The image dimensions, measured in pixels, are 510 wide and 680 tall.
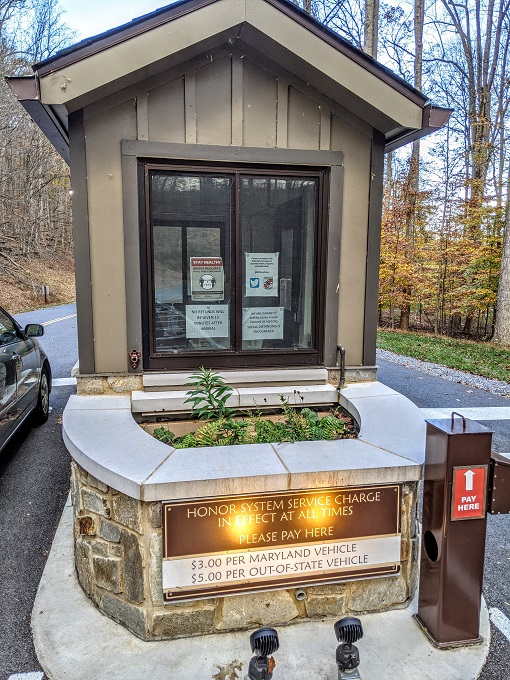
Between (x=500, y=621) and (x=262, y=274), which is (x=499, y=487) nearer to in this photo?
(x=500, y=621)

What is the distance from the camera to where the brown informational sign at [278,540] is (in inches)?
90.7

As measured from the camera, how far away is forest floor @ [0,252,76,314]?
60.0 feet

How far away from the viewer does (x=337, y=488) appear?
2.44 metres

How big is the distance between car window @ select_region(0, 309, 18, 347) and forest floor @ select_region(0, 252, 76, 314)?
12.7 meters

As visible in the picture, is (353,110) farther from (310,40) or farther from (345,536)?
(345,536)

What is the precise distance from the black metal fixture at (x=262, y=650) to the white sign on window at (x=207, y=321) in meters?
2.48

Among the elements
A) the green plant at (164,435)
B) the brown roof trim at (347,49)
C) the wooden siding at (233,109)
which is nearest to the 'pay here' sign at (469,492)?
the green plant at (164,435)

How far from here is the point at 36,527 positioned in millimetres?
3537

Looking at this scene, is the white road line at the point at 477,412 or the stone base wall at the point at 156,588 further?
the white road line at the point at 477,412

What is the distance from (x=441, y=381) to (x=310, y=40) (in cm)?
615

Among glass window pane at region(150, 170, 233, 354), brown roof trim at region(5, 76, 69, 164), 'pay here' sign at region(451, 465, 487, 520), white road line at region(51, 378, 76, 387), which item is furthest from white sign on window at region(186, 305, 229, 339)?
white road line at region(51, 378, 76, 387)

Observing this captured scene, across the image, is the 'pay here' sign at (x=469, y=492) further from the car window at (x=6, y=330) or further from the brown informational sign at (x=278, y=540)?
the car window at (x=6, y=330)

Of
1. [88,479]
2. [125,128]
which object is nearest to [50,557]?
[88,479]

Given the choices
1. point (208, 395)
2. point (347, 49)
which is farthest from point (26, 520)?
Result: point (347, 49)
